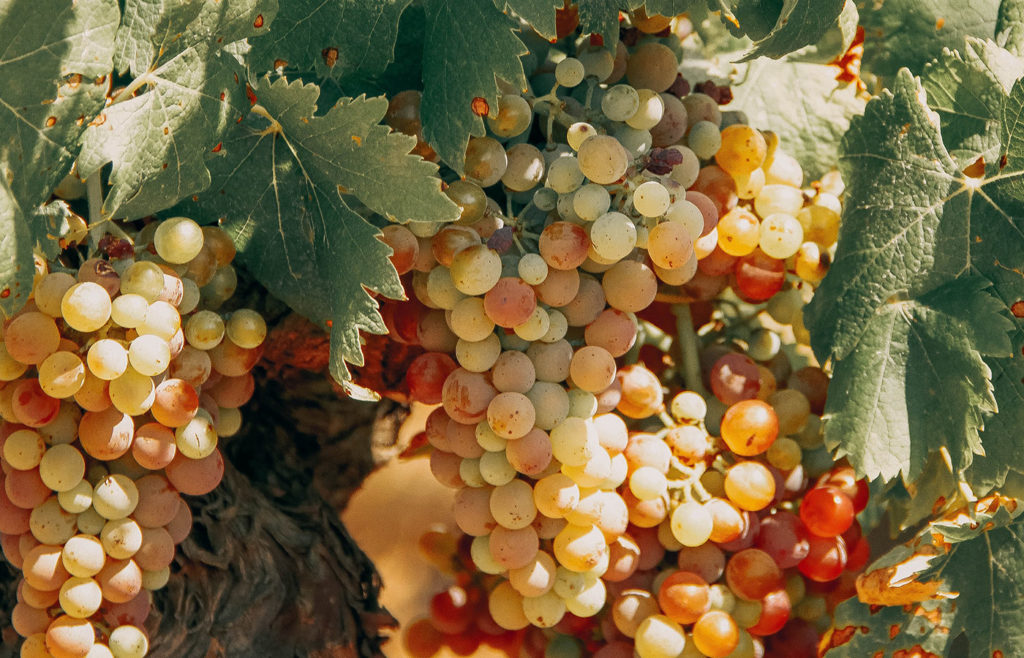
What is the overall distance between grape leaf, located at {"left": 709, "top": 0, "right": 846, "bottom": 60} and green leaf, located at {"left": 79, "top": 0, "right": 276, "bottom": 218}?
0.35m

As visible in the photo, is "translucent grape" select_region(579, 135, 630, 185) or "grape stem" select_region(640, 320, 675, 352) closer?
"translucent grape" select_region(579, 135, 630, 185)

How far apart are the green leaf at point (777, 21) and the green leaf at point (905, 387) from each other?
0.24m

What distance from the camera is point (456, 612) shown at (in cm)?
97

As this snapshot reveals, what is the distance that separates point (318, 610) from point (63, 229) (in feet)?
1.34

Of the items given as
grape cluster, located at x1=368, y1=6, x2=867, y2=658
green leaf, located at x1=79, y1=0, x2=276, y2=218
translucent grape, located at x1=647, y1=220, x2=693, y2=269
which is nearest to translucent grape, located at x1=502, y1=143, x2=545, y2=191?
grape cluster, located at x1=368, y1=6, x2=867, y2=658

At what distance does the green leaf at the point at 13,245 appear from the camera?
633 millimetres

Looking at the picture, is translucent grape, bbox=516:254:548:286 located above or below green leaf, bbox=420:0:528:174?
below

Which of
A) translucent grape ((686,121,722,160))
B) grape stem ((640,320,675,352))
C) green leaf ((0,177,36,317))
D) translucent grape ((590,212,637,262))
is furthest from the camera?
grape stem ((640,320,675,352))

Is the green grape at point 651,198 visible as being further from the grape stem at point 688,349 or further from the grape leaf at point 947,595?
the grape leaf at point 947,595

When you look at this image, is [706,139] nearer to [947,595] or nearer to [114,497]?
[947,595]

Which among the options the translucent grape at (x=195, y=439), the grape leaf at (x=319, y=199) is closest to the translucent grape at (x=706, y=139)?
the grape leaf at (x=319, y=199)

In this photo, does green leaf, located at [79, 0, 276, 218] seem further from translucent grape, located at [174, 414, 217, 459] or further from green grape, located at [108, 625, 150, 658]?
green grape, located at [108, 625, 150, 658]

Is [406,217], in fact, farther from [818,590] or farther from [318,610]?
[818,590]

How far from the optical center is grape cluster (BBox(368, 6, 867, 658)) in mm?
758
